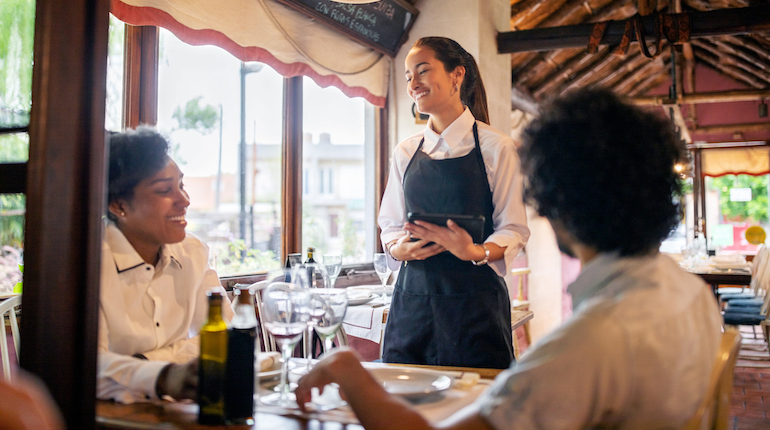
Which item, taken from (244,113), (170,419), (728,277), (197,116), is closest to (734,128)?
(728,277)

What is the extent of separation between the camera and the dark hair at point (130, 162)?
1.42 metres

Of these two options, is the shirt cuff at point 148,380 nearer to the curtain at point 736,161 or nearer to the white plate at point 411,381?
the white plate at point 411,381

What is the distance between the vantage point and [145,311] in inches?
52.7

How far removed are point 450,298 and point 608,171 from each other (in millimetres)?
902

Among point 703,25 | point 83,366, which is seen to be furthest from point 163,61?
point 703,25

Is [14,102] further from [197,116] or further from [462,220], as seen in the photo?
[197,116]

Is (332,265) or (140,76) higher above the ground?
(140,76)

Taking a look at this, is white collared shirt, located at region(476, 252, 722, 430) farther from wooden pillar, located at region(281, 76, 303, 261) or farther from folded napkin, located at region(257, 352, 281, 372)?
wooden pillar, located at region(281, 76, 303, 261)

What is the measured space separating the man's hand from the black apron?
724mm

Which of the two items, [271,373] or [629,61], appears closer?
[271,373]

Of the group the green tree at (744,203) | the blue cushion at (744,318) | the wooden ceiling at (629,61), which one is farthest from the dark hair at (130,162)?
the green tree at (744,203)

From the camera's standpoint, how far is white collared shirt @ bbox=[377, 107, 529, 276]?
1.67 meters

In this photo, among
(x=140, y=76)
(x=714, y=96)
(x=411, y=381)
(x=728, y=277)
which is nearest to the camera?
(x=411, y=381)

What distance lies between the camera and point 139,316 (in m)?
1.32
